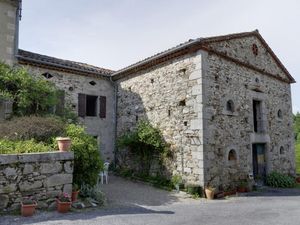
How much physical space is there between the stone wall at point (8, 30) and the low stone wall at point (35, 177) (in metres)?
5.97

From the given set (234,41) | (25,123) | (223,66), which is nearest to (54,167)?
(25,123)

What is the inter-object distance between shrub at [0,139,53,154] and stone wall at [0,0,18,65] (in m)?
5.06

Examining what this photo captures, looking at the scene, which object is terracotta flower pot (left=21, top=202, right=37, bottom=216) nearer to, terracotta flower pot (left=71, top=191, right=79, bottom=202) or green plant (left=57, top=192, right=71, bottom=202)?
green plant (left=57, top=192, right=71, bottom=202)

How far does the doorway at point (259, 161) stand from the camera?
11.7m

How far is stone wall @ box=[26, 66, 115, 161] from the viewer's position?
11.5m

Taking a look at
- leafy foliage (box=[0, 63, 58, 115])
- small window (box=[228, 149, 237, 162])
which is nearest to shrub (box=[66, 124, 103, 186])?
leafy foliage (box=[0, 63, 58, 115])

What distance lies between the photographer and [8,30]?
34.4 ft

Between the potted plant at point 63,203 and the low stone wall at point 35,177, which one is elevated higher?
the low stone wall at point 35,177

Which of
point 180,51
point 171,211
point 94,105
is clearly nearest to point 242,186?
point 171,211

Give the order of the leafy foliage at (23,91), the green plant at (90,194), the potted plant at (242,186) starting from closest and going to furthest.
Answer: the green plant at (90,194) < the leafy foliage at (23,91) < the potted plant at (242,186)

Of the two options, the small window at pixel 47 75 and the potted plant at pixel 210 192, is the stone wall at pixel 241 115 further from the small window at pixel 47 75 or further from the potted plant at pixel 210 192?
the small window at pixel 47 75

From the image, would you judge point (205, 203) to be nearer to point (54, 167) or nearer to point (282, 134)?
point (54, 167)

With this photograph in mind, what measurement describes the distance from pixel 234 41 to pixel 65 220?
951 cm

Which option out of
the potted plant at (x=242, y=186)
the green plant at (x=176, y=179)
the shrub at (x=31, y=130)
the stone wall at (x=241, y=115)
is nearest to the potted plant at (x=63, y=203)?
the shrub at (x=31, y=130)
